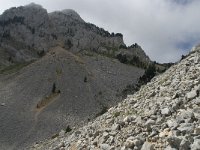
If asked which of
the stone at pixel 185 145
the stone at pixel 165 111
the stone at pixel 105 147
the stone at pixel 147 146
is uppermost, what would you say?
the stone at pixel 165 111

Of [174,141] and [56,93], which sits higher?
[56,93]

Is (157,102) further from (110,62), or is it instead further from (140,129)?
(110,62)

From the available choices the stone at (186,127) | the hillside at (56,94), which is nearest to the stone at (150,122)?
the stone at (186,127)

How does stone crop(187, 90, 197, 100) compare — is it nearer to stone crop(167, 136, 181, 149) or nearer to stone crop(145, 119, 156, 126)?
stone crop(145, 119, 156, 126)

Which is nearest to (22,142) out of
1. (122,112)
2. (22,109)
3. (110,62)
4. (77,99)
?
(22,109)

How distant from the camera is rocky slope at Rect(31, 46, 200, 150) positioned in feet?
64.8

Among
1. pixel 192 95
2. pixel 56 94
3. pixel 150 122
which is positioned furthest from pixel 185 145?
pixel 56 94

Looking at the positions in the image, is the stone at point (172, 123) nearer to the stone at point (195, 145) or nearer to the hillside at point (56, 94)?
the stone at point (195, 145)

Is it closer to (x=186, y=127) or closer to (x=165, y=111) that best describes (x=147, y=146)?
(x=186, y=127)

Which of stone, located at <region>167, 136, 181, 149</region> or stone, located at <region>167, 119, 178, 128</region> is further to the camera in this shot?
stone, located at <region>167, 119, 178, 128</region>

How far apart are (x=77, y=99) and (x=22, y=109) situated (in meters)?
14.9

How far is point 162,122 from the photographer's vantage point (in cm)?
2300

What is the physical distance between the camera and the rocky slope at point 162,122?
19750 mm

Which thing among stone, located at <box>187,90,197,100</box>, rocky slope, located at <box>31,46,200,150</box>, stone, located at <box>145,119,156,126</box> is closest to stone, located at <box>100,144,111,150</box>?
rocky slope, located at <box>31,46,200,150</box>
